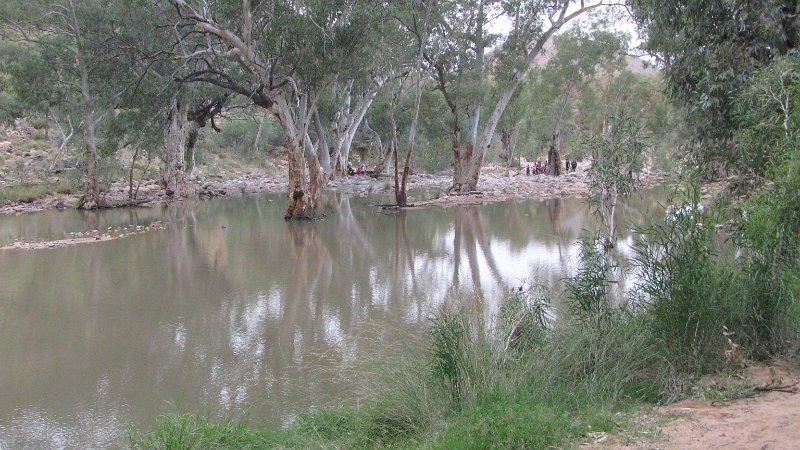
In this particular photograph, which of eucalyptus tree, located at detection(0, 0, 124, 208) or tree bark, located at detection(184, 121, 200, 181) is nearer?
eucalyptus tree, located at detection(0, 0, 124, 208)

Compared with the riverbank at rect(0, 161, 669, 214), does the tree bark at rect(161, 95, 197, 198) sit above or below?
above

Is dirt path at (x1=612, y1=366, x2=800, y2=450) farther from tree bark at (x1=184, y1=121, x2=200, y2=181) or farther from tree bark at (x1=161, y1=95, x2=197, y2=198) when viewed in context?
tree bark at (x1=184, y1=121, x2=200, y2=181)

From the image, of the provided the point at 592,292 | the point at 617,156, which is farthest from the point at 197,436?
the point at 617,156

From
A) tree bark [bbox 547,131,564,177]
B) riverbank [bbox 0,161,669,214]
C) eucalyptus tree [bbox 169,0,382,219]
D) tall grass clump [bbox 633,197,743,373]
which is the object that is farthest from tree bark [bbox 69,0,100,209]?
tree bark [bbox 547,131,564,177]

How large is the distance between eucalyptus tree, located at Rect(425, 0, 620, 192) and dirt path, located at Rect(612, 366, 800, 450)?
22.1m

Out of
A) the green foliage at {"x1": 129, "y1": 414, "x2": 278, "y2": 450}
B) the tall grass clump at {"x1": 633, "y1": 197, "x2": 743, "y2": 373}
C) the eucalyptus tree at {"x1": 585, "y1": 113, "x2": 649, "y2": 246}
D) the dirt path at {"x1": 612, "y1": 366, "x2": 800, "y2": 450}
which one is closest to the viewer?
the dirt path at {"x1": 612, "y1": 366, "x2": 800, "y2": 450}

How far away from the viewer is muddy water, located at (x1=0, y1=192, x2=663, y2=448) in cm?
670

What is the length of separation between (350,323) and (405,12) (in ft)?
53.3

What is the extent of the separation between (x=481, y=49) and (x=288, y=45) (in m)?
9.92

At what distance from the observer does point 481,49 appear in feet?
87.5

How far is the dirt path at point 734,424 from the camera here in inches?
156

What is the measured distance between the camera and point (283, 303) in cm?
1056

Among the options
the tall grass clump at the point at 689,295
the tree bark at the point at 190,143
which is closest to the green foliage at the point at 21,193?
the tree bark at the point at 190,143

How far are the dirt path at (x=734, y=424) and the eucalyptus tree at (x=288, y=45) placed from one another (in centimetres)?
1565
